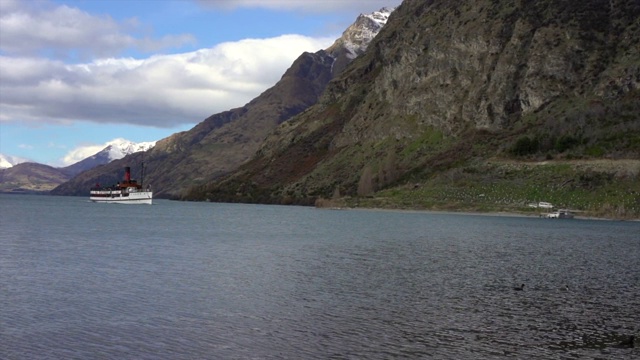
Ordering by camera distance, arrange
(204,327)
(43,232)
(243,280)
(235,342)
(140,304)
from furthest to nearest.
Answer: (43,232), (243,280), (140,304), (204,327), (235,342)

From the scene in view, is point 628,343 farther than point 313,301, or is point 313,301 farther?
point 313,301

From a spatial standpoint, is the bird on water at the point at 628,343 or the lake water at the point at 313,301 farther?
the bird on water at the point at 628,343

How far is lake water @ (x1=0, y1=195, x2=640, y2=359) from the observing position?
1576 inches

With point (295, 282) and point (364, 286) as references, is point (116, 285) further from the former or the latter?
point (364, 286)

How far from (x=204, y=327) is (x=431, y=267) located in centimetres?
3889

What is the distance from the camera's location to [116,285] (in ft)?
202

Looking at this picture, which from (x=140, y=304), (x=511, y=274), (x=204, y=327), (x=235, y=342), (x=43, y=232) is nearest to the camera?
(x=235, y=342)

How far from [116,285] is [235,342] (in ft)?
80.1

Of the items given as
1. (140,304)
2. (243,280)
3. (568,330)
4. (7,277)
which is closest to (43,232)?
(7,277)

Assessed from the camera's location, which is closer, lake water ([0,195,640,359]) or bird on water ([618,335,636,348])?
lake water ([0,195,640,359])

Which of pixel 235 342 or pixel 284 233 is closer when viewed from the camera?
pixel 235 342

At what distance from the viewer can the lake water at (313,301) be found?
131 ft

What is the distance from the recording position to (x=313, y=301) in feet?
180

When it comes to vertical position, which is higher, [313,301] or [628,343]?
[313,301]
